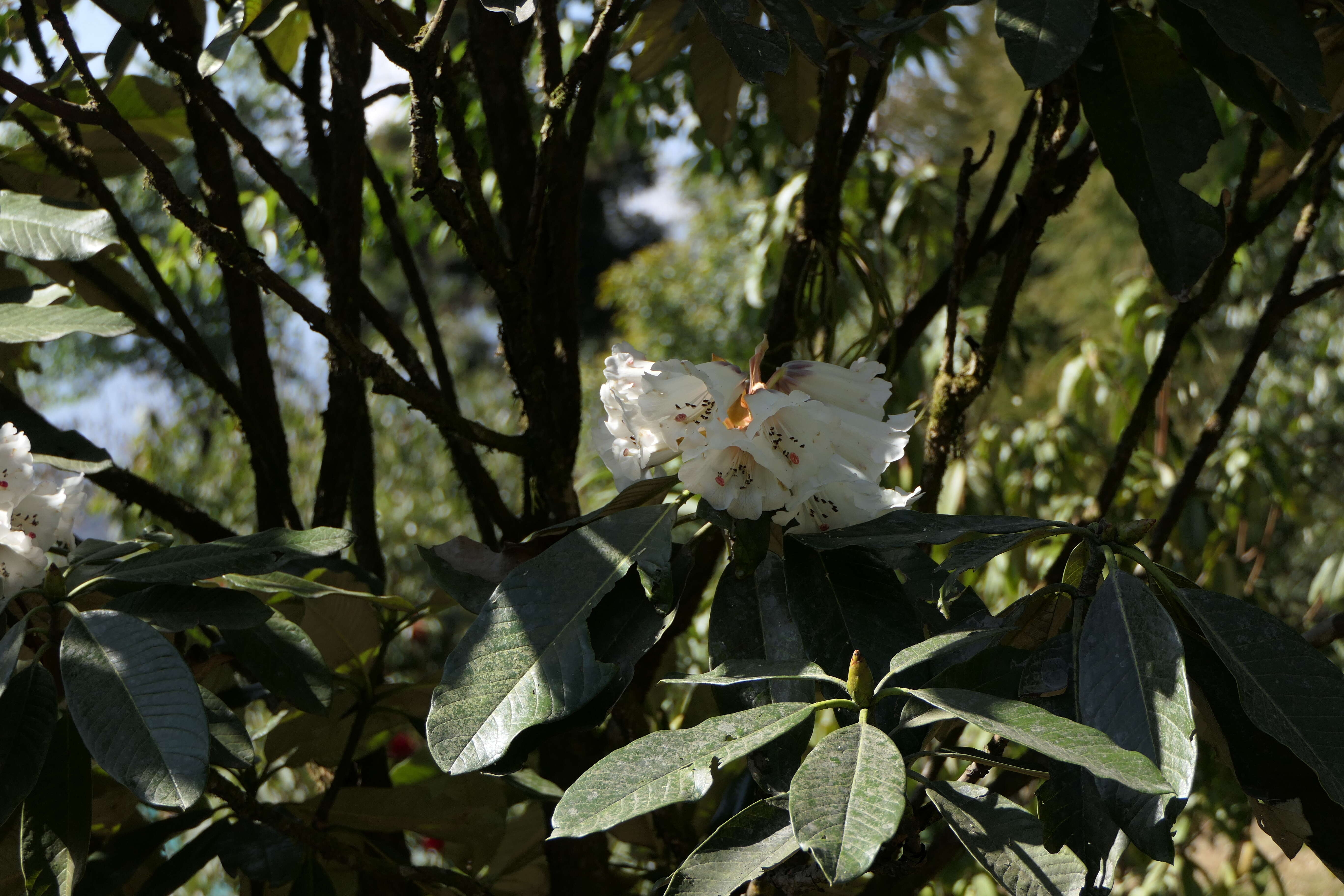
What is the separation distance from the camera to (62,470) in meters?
0.76

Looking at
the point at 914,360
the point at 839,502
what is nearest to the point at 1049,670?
the point at 839,502

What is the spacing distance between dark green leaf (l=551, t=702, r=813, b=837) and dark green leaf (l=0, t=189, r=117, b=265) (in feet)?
1.78

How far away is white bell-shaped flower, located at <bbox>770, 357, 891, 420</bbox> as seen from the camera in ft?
1.89

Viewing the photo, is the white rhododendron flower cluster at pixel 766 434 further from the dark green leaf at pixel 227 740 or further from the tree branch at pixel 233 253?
the dark green leaf at pixel 227 740

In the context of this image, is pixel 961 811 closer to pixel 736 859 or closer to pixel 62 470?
pixel 736 859

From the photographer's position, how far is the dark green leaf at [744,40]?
1.86 feet

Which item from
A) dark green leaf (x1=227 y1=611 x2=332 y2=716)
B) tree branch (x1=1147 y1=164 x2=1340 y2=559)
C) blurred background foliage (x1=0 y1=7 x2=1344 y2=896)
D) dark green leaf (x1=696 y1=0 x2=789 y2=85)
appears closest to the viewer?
dark green leaf (x1=696 y1=0 x2=789 y2=85)


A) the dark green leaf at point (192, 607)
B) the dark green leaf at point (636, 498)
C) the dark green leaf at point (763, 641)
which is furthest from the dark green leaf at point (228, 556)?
the dark green leaf at point (763, 641)

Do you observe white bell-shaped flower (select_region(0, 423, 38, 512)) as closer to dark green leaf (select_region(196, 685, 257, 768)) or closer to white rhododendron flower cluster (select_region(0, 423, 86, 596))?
white rhododendron flower cluster (select_region(0, 423, 86, 596))

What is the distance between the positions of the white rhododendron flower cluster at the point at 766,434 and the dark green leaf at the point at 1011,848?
163 mm

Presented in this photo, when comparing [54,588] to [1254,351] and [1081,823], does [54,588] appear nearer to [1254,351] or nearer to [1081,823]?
[1081,823]

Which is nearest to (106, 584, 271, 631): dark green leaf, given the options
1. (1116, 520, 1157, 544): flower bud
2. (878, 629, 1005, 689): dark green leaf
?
(878, 629, 1005, 689): dark green leaf

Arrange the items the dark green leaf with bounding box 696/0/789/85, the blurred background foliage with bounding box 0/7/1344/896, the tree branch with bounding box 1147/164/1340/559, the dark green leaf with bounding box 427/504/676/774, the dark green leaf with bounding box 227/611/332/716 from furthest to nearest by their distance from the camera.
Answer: the blurred background foliage with bounding box 0/7/1344/896
the tree branch with bounding box 1147/164/1340/559
the dark green leaf with bounding box 227/611/332/716
the dark green leaf with bounding box 696/0/789/85
the dark green leaf with bounding box 427/504/676/774

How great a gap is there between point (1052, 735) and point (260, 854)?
22.0 inches
